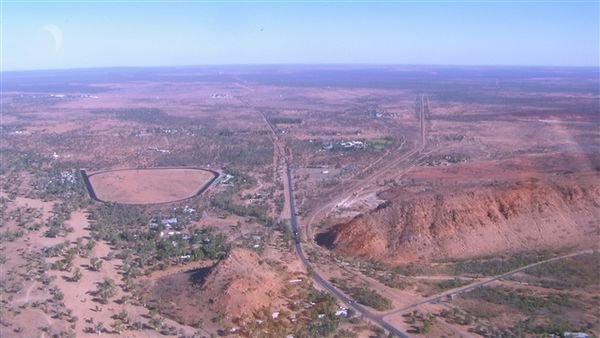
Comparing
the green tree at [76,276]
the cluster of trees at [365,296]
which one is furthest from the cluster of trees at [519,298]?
the green tree at [76,276]

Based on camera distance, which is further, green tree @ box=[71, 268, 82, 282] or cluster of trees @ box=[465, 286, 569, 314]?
green tree @ box=[71, 268, 82, 282]

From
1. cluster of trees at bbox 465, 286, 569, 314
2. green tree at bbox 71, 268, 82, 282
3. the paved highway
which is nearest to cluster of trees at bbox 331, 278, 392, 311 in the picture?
the paved highway

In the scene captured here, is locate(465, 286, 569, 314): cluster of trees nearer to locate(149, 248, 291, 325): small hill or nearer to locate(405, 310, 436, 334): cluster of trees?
locate(405, 310, 436, 334): cluster of trees

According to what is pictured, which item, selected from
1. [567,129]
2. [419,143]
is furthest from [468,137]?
[567,129]

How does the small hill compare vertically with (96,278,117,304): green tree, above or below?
above

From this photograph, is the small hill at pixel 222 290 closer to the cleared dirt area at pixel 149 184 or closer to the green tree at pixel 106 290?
the green tree at pixel 106 290

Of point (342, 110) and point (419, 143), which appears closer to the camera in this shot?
point (419, 143)

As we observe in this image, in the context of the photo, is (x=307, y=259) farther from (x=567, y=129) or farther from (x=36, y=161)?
(x=567, y=129)

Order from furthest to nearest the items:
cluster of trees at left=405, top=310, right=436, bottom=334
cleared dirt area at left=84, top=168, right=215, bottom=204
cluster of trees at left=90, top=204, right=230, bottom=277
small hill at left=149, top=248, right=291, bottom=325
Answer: cleared dirt area at left=84, top=168, right=215, bottom=204 → cluster of trees at left=90, top=204, right=230, bottom=277 → small hill at left=149, top=248, right=291, bottom=325 → cluster of trees at left=405, top=310, right=436, bottom=334
